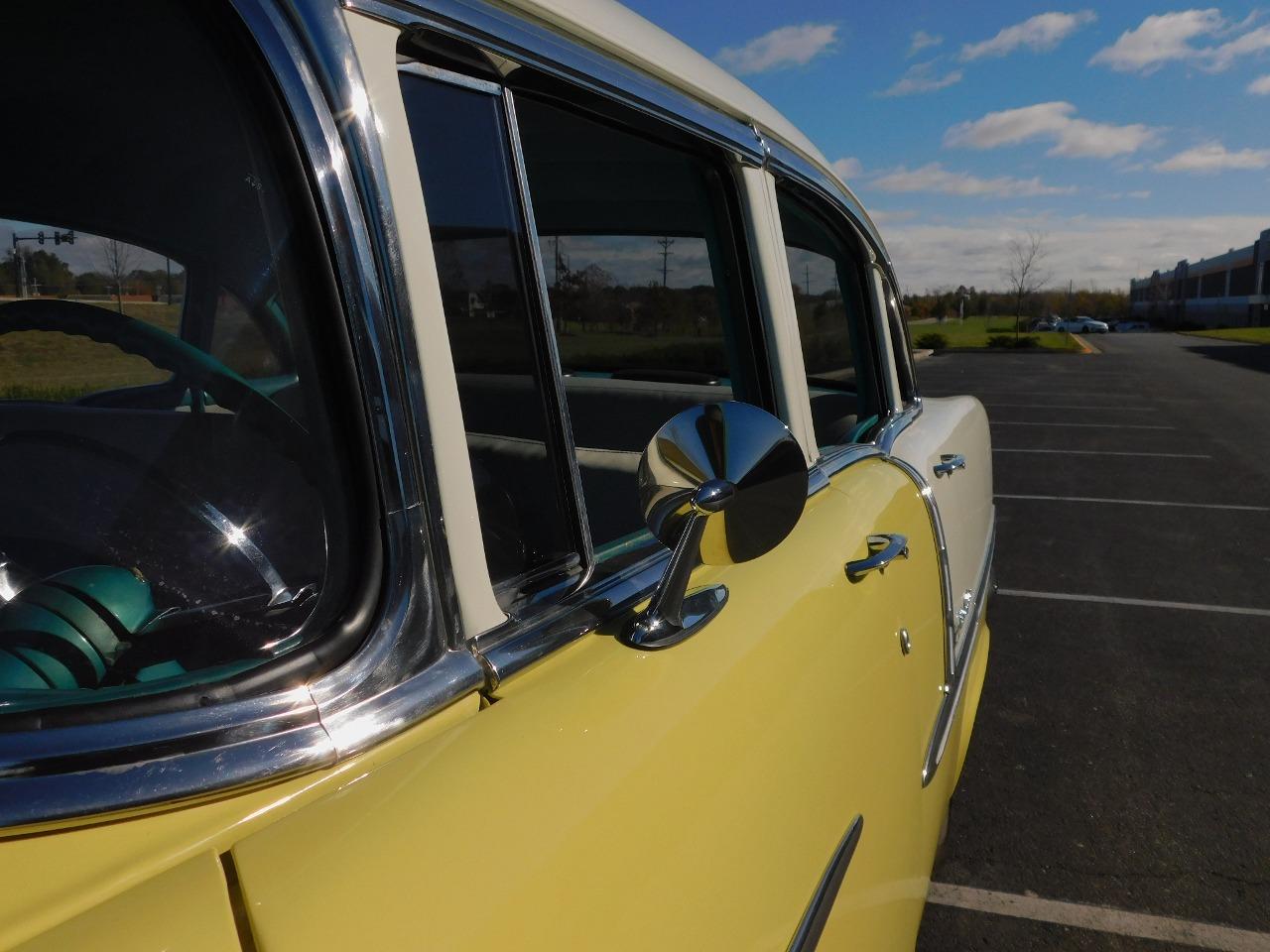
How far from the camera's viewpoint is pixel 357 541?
37.8 inches

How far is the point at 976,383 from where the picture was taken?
70.1 ft

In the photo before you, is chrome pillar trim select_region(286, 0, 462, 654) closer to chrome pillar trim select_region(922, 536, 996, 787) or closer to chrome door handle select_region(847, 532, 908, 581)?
chrome door handle select_region(847, 532, 908, 581)

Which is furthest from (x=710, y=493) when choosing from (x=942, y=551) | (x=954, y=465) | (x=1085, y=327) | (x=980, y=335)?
(x=1085, y=327)

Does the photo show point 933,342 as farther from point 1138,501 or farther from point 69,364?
point 69,364

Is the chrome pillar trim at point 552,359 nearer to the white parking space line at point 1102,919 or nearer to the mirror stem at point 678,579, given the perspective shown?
the mirror stem at point 678,579

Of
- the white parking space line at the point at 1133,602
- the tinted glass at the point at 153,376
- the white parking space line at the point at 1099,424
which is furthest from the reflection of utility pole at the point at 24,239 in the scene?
the white parking space line at the point at 1099,424

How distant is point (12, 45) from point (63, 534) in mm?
522

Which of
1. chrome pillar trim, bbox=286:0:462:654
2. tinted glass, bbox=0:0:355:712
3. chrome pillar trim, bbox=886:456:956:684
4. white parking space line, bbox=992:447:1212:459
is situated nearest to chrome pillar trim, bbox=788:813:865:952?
chrome pillar trim, bbox=286:0:462:654

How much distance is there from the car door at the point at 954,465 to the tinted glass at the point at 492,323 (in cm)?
150

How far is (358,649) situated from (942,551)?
179cm

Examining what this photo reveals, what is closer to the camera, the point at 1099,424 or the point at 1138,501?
the point at 1138,501

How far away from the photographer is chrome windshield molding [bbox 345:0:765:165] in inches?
39.0

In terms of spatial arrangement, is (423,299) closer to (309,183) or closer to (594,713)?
(309,183)

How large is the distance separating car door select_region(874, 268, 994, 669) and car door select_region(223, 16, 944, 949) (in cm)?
70
